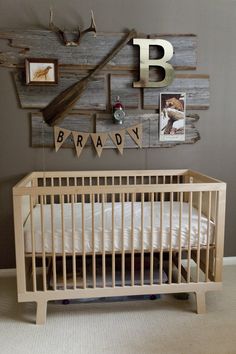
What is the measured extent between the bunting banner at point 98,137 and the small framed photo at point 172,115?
8.2 inches

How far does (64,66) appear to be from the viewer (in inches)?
107

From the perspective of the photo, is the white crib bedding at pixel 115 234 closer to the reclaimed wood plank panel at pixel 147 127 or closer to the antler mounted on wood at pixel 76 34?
the reclaimed wood plank panel at pixel 147 127

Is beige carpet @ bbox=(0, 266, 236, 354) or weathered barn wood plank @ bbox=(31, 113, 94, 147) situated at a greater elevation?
weathered barn wood plank @ bbox=(31, 113, 94, 147)

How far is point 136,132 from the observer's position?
2.83 metres

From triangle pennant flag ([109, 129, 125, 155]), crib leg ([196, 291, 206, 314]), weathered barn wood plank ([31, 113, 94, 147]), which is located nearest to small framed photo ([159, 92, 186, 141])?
triangle pennant flag ([109, 129, 125, 155])

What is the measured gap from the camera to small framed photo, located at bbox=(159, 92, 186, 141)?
2.84 metres

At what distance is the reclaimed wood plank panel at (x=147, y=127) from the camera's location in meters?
2.79

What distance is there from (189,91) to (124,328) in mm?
1856

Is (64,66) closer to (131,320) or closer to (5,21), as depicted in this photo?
(5,21)

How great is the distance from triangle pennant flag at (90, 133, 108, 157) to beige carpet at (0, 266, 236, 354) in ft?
3.84

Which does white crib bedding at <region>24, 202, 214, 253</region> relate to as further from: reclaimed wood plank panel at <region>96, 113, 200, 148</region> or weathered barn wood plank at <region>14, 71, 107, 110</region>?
weathered barn wood plank at <region>14, 71, 107, 110</region>

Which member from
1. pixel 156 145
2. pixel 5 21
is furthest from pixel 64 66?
pixel 156 145

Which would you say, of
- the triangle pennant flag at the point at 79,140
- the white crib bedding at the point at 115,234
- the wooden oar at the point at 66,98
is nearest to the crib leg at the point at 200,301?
the white crib bedding at the point at 115,234

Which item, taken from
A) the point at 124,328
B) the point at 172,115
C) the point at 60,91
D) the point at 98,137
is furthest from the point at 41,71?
the point at 124,328
